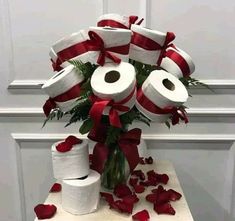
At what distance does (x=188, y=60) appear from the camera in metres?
0.93

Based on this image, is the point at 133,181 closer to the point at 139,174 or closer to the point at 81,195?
the point at 139,174

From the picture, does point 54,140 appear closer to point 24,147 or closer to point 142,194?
point 24,147

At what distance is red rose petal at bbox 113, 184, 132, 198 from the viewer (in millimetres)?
937

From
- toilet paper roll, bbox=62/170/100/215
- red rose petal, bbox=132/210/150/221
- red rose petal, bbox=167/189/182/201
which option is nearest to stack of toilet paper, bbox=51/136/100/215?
toilet paper roll, bbox=62/170/100/215

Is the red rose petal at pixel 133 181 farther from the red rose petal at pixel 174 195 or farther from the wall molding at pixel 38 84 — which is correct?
the wall molding at pixel 38 84

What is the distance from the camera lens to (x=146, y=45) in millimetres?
849

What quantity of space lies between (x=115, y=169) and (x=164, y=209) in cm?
18

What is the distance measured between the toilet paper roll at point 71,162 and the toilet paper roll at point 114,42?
24cm

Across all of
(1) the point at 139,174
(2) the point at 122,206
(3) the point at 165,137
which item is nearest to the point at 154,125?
(3) the point at 165,137

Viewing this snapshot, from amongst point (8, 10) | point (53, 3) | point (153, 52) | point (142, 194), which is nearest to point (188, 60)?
point (153, 52)

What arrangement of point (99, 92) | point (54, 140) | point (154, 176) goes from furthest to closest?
point (54, 140), point (154, 176), point (99, 92)

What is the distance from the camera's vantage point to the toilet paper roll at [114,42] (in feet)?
2.62

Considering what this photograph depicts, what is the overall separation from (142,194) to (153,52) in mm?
420

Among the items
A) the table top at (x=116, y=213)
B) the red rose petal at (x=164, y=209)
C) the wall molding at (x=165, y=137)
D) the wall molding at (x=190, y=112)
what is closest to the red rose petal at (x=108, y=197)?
the table top at (x=116, y=213)
